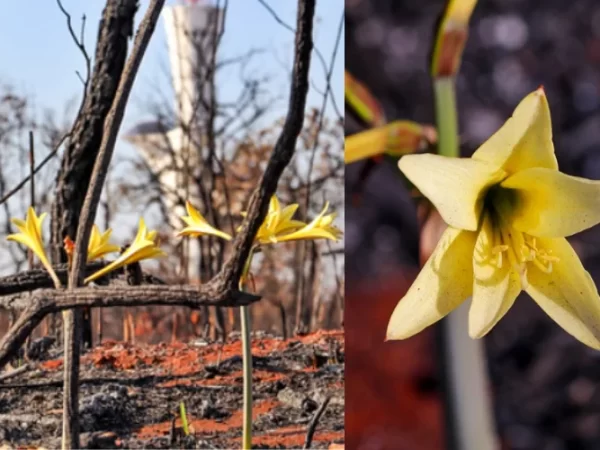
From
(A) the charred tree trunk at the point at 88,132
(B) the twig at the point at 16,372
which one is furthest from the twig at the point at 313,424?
(B) the twig at the point at 16,372

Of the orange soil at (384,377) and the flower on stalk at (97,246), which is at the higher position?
the flower on stalk at (97,246)

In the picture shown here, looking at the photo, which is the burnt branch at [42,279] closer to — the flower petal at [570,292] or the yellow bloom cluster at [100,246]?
the yellow bloom cluster at [100,246]

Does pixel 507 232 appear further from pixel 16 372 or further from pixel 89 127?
pixel 16 372

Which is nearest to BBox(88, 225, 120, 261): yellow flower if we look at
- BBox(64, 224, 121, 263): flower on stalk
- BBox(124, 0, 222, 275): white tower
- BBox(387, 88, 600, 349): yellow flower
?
BBox(64, 224, 121, 263): flower on stalk

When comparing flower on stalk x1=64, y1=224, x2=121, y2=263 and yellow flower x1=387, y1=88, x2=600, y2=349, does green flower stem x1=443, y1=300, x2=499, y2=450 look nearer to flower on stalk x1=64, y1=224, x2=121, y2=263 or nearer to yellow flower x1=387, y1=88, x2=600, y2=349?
yellow flower x1=387, y1=88, x2=600, y2=349

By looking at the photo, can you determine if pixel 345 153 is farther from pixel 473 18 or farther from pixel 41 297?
pixel 41 297

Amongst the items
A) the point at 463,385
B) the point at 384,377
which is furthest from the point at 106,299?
the point at 463,385
